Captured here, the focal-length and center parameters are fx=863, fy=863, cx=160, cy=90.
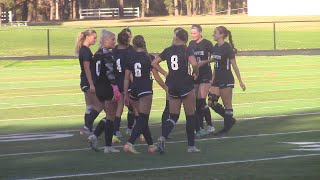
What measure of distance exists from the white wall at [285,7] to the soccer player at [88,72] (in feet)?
290

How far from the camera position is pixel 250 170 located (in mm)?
11586

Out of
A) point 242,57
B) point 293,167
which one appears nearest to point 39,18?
point 242,57

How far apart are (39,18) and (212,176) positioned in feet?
383

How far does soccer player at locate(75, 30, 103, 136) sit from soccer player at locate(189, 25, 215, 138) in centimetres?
182

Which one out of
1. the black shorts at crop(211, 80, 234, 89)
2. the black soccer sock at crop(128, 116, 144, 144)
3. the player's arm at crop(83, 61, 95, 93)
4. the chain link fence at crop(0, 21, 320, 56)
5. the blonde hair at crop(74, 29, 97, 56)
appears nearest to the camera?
the black soccer sock at crop(128, 116, 144, 144)

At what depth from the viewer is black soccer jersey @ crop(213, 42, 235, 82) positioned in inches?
608

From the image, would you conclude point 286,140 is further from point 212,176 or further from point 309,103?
point 309,103

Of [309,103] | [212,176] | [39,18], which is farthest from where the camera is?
[39,18]

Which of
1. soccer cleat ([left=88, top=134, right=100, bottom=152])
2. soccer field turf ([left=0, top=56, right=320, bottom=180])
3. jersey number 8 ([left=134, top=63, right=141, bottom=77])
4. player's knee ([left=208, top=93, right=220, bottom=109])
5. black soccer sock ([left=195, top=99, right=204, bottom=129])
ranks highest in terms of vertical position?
jersey number 8 ([left=134, top=63, right=141, bottom=77])

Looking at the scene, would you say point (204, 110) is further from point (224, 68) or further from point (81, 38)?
point (81, 38)

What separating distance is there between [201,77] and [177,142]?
4.76 ft

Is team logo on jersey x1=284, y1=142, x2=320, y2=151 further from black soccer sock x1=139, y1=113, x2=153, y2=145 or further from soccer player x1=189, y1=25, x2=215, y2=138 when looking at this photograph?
black soccer sock x1=139, y1=113, x2=153, y2=145

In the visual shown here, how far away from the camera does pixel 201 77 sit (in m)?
15.6


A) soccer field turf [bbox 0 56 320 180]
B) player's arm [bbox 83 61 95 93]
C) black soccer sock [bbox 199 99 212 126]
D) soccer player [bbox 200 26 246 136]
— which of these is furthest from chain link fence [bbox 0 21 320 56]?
player's arm [bbox 83 61 95 93]
